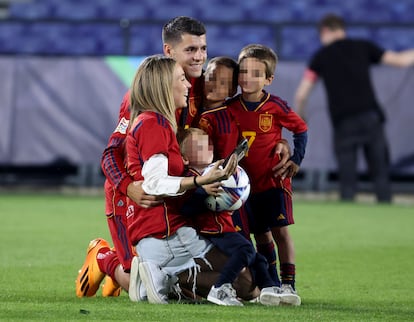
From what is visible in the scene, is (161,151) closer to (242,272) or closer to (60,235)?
(242,272)

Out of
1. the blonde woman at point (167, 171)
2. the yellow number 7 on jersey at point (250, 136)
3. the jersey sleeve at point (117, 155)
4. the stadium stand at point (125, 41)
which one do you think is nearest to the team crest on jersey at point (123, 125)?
the jersey sleeve at point (117, 155)

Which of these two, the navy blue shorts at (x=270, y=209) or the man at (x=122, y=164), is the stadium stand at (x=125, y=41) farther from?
the navy blue shorts at (x=270, y=209)

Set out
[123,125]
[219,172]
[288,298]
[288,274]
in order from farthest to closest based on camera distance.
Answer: [288,274] < [123,125] < [288,298] < [219,172]

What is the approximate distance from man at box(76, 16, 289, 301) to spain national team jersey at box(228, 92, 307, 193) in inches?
3.5

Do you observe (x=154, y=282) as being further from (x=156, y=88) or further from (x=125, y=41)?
(x=125, y=41)

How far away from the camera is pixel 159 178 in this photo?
244 inches

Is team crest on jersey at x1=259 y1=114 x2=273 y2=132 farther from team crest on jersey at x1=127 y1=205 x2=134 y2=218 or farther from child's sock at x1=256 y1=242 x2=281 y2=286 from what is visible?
team crest on jersey at x1=127 y1=205 x2=134 y2=218

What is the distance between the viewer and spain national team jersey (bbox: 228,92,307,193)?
6.98 meters

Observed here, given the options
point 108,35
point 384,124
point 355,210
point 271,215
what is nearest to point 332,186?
point 384,124

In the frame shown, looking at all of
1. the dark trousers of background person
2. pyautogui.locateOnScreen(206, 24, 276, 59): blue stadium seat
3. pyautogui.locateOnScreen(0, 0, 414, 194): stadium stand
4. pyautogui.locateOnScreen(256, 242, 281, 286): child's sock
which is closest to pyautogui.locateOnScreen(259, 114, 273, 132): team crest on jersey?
pyautogui.locateOnScreen(256, 242, 281, 286): child's sock

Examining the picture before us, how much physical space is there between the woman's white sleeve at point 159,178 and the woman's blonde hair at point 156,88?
0.26 meters

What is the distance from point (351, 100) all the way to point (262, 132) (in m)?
8.34

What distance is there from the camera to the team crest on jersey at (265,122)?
22.9 feet

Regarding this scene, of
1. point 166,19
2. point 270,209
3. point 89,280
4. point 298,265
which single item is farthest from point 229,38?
point 89,280
